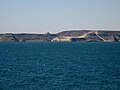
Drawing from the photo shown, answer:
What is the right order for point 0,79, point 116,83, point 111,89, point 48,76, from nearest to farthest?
point 111,89 → point 116,83 → point 0,79 → point 48,76

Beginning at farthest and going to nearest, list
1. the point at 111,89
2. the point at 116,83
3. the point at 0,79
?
1. the point at 0,79
2. the point at 116,83
3. the point at 111,89

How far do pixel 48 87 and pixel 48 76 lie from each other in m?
11.0

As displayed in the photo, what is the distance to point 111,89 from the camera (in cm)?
4572

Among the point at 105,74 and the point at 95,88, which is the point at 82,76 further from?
the point at 95,88

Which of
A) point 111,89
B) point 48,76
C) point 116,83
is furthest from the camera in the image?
point 48,76

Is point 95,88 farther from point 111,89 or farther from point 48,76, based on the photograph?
point 48,76

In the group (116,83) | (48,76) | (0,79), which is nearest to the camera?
(116,83)

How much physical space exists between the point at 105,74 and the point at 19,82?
17.9 metres

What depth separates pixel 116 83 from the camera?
50.5 metres

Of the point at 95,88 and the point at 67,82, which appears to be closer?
the point at 95,88

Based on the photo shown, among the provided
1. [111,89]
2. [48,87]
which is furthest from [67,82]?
[111,89]

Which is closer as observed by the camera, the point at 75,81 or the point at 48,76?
the point at 75,81

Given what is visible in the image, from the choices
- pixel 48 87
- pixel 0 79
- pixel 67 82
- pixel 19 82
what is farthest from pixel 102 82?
pixel 0 79

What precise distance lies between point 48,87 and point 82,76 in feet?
40.8
